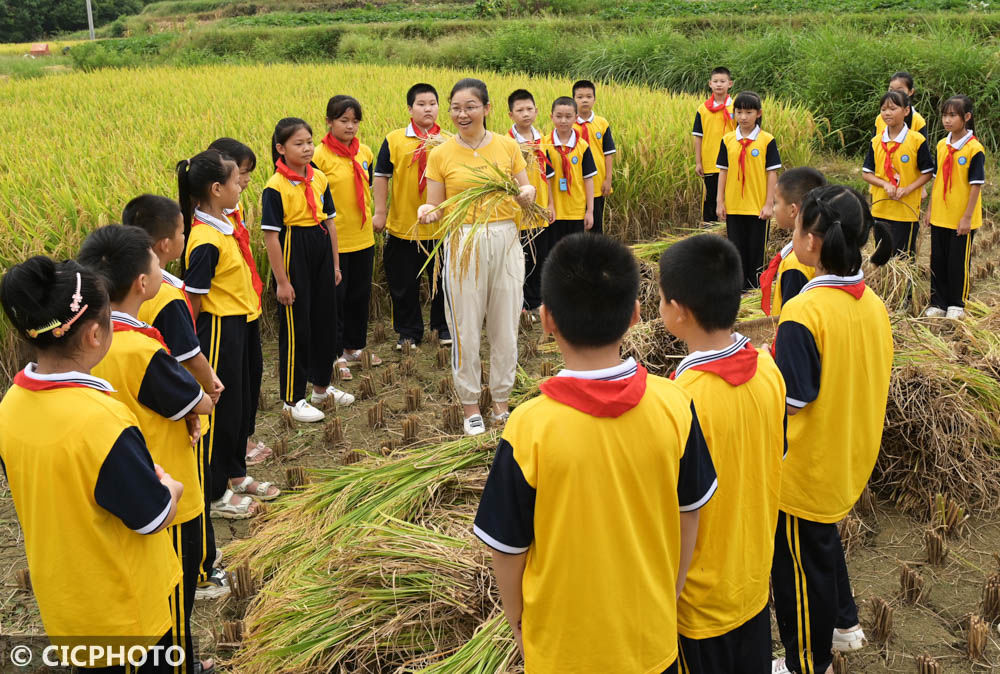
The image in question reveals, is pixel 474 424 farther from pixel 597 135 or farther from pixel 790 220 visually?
pixel 597 135

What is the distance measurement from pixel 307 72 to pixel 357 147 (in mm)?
9970

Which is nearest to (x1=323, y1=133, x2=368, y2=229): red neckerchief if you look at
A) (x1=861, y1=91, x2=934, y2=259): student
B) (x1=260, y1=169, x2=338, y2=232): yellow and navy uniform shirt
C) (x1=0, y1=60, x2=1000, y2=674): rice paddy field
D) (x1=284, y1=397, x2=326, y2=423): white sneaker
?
(x1=260, y1=169, x2=338, y2=232): yellow and navy uniform shirt

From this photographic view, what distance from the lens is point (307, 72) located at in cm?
1412

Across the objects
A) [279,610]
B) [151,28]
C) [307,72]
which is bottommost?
[279,610]

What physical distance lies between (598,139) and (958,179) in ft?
8.48

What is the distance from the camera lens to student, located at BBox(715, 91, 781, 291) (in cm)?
607

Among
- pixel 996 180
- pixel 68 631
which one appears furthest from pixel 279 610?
pixel 996 180

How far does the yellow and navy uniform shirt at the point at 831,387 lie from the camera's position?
2.41 meters

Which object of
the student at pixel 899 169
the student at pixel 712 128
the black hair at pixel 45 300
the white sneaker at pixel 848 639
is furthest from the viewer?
the student at pixel 712 128

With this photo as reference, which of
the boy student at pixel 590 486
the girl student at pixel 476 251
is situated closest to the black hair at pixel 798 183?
the girl student at pixel 476 251

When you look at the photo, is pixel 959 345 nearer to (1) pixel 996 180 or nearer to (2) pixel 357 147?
(2) pixel 357 147

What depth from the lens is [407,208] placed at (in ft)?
17.9

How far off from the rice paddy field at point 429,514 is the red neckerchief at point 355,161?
946 mm

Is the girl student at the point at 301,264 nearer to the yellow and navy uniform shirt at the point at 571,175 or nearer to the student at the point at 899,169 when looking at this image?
the yellow and navy uniform shirt at the point at 571,175
